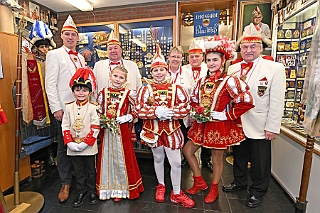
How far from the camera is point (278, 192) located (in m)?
2.39

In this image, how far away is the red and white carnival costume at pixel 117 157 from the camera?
6.86 ft

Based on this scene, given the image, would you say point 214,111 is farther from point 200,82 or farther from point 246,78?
point 246,78

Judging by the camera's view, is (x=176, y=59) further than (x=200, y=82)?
Yes

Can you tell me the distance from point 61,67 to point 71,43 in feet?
1.00

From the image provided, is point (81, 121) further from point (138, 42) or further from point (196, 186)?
point (138, 42)

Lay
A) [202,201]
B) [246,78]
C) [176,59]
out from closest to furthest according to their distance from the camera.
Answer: [246,78]
[202,201]
[176,59]

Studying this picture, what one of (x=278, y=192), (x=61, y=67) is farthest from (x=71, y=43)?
(x=278, y=192)

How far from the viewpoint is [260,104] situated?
202 cm

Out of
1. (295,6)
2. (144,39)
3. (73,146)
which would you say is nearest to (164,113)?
(73,146)

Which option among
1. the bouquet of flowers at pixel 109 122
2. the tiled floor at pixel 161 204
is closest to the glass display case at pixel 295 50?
the tiled floor at pixel 161 204

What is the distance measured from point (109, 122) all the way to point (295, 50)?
254cm

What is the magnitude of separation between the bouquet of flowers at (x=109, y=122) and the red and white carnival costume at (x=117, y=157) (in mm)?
50

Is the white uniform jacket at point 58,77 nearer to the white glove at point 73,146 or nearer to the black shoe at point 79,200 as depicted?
the white glove at point 73,146

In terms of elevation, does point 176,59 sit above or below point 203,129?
above
